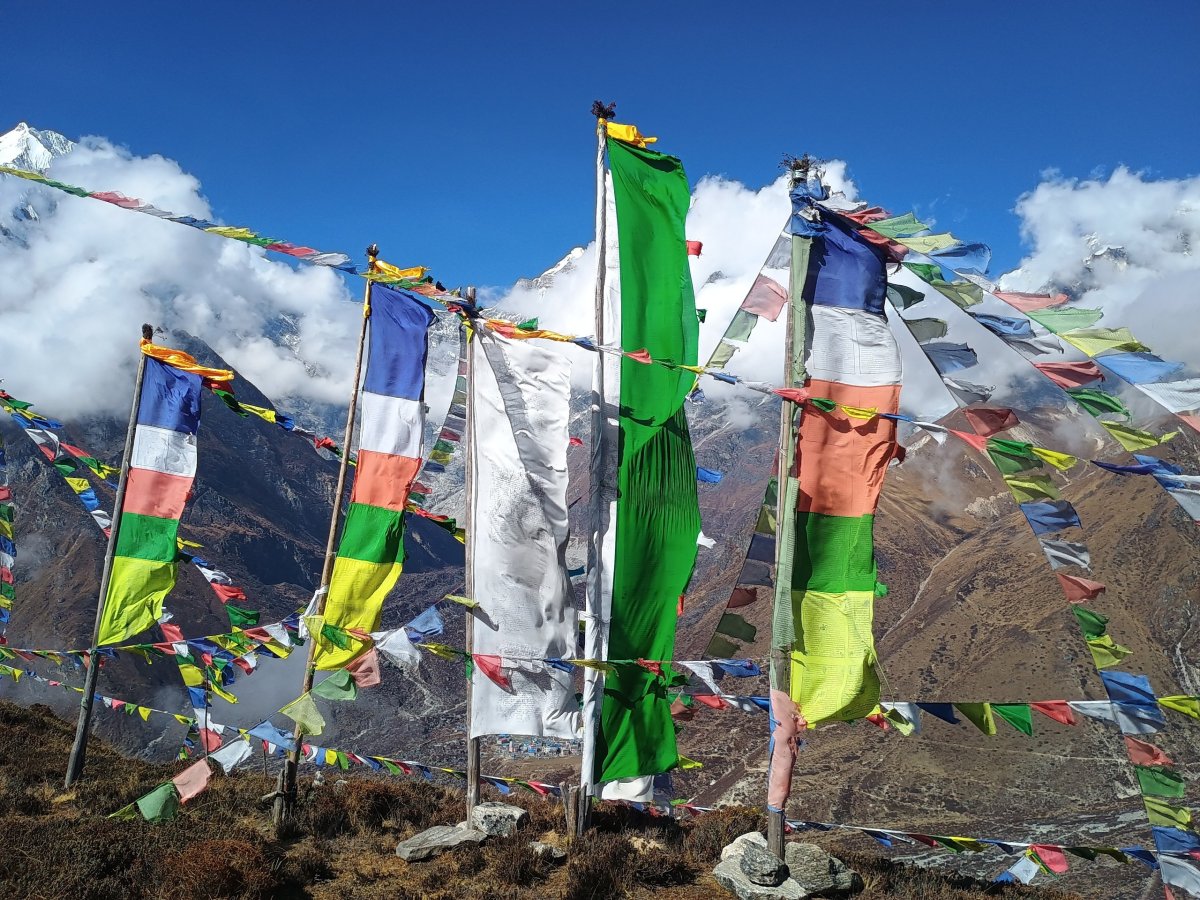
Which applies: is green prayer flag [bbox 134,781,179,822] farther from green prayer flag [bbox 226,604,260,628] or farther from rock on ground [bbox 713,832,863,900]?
rock on ground [bbox 713,832,863,900]

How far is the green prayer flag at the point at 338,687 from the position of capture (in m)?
9.22

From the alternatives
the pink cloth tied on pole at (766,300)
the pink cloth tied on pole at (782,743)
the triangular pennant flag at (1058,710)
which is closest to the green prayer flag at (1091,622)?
the triangular pennant flag at (1058,710)

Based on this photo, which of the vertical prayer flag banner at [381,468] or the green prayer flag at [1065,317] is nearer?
the green prayer flag at [1065,317]

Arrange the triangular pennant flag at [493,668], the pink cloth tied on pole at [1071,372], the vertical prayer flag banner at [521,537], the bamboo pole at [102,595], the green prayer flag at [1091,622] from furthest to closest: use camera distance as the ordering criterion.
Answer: the bamboo pole at [102,595]
the vertical prayer flag banner at [521,537]
the triangular pennant flag at [493,668]
the green prayer flag at [1091,622]
the pink cloth tied on pole at [1071,372]

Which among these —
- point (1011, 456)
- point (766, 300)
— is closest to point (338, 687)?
point (766, 300)

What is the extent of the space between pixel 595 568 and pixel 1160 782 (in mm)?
6142

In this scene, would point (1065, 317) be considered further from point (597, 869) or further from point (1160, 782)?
point (597, 869)

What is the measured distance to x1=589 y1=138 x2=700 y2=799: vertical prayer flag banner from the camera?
35.0ft

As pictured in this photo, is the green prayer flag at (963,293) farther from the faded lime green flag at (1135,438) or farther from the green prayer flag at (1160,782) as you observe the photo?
the green prayer flag at (1160,782)

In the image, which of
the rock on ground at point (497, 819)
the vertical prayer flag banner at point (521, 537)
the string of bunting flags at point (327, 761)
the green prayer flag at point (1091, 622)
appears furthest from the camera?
the rock on ground at point (497, 819)

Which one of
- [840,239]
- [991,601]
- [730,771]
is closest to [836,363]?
[840,239]

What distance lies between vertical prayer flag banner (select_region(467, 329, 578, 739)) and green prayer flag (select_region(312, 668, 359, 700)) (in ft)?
4.85

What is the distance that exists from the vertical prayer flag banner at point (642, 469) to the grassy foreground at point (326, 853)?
1198 mm

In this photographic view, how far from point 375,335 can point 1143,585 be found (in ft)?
372
